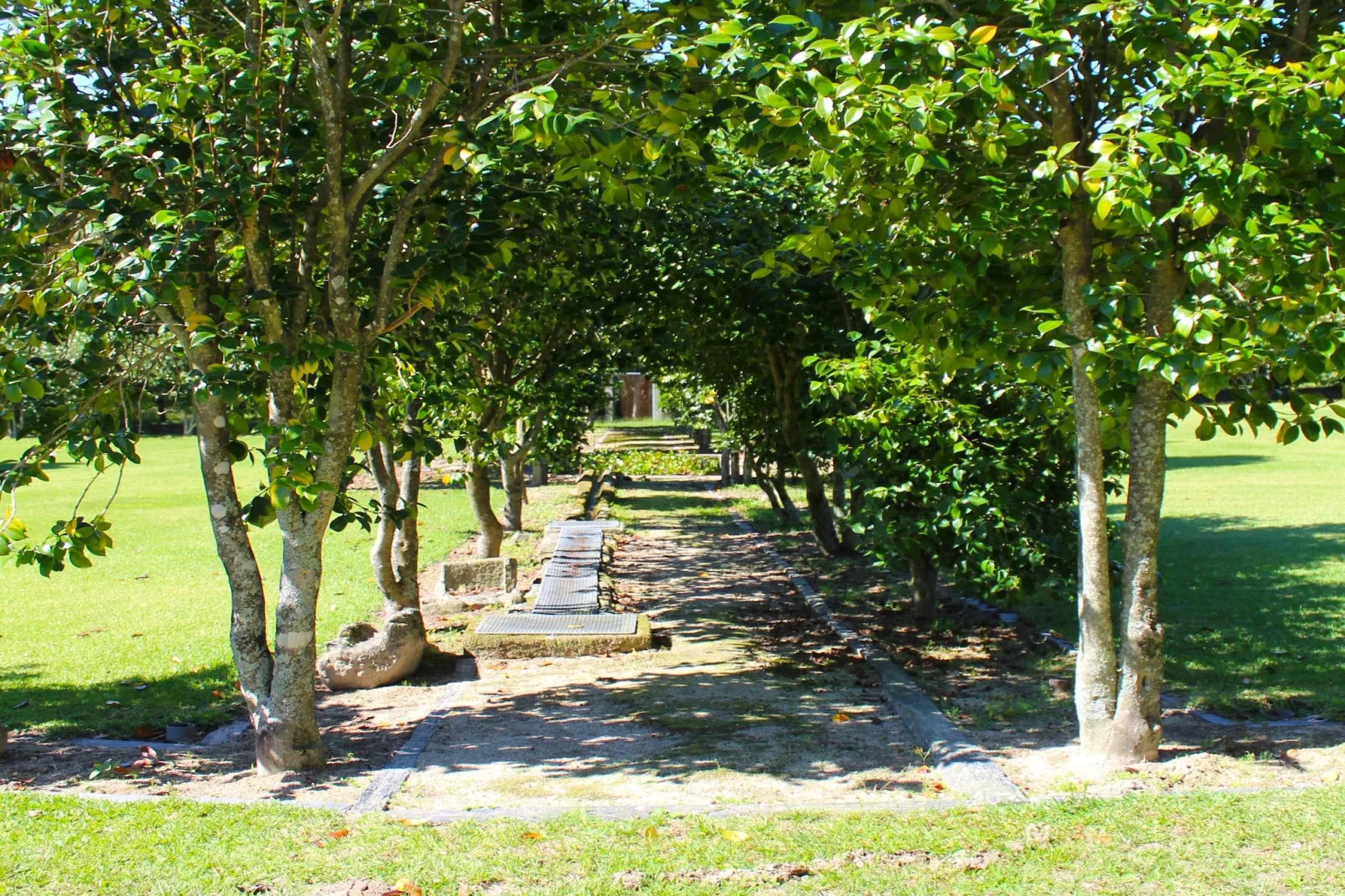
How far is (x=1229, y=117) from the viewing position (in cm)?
455

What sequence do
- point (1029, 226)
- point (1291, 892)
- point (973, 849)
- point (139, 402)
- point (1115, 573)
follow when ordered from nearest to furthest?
point (1291, 892)
point (973, 849)
point (1029, 226)
point (139, 402)
point (1115, 573)

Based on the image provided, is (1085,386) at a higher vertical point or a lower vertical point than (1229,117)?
lower

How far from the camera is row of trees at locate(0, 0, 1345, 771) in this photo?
448cm

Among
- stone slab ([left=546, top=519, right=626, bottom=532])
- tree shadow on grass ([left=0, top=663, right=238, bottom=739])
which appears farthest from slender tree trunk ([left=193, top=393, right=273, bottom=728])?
stone slab ([left=546, top=519, right=626, bottom=532])

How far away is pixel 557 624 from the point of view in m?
8.99

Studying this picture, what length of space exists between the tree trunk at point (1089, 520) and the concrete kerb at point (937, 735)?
55cm

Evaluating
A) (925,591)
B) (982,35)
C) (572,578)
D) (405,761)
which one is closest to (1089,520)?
(982,35)

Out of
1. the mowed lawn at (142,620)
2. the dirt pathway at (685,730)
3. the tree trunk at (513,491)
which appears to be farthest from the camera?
the tree trunk at (513,491)

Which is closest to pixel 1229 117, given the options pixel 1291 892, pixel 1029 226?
pixel 1029 226

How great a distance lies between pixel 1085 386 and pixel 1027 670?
2996mm

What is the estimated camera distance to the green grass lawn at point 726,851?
3865mm

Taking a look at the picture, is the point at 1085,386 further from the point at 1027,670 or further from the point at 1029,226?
the point at 1027,670

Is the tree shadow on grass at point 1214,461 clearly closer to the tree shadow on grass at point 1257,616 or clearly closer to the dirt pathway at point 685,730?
the tree shadow on grass at point 1257,616

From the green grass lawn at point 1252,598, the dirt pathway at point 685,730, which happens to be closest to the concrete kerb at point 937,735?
the dirt pathway at point 685,730
